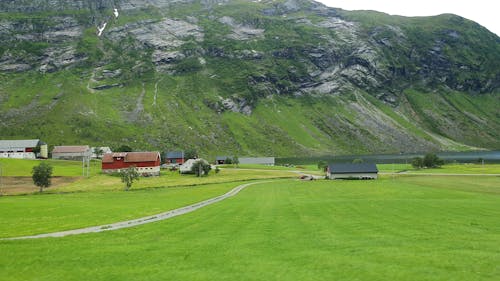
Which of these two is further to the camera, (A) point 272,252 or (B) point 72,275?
(A) point 272,252

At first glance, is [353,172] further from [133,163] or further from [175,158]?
[175,158]

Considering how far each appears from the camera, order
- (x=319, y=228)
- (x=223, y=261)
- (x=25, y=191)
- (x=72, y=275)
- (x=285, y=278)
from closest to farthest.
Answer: (x=285, y=278)
(x=72, y=275)
(x=223, y=261)
(x=319, y=228)
(x=25, y=191)

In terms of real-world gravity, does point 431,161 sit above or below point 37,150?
below

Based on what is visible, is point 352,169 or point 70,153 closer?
point 352,169

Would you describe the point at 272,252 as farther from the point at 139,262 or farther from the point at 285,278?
the point at 139,262

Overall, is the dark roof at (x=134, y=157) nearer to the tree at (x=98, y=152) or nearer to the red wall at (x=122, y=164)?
the red wall at (x=122, y=164)

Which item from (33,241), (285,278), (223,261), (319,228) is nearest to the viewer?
(285,278)

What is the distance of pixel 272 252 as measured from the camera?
22.4m

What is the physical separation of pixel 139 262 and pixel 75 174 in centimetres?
11397

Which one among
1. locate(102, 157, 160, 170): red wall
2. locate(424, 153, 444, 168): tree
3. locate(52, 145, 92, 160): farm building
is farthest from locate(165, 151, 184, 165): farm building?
locate(424, 153, 444, 168): tree

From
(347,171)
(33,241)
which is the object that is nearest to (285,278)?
(33,241)

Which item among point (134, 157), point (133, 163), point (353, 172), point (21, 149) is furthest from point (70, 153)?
point (353, 172)

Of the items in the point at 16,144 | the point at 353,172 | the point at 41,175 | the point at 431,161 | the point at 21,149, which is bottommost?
the point at 353,172

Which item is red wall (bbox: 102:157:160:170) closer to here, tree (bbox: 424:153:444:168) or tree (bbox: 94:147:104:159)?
tree (bbox: 94:147:104:159)
